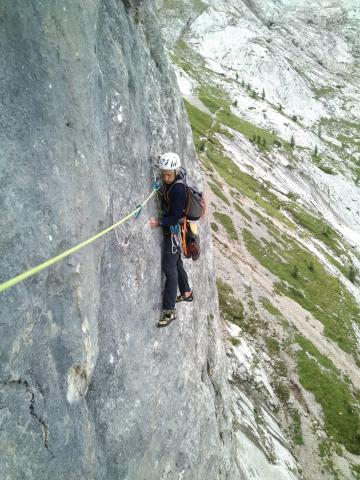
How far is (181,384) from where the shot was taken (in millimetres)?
10891

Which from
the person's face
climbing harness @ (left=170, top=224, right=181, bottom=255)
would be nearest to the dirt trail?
climbing harness @ (left=170, top=224, right=181, bottom=255)

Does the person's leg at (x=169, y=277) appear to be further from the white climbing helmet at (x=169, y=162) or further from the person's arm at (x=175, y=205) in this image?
the white climbing helmet at (x=169, y=162)

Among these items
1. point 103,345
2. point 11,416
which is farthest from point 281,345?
point 11,416

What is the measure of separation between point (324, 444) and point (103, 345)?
25.3 meters

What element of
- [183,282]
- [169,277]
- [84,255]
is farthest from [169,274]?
[84,255]

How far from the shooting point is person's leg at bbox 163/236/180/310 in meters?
10.1

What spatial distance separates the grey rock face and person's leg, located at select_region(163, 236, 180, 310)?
368 mm

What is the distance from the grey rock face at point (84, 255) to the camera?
5.07 meters

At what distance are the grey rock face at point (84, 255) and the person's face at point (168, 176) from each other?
371mm

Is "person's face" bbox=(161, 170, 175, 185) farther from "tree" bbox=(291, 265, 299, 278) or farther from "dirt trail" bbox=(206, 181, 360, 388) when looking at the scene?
"tree" bbox=(291, 265, 299, 278)

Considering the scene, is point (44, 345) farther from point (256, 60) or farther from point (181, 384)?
point (256, 60)

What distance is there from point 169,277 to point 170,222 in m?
1.53

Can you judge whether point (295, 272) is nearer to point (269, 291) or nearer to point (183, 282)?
point (269, 291)

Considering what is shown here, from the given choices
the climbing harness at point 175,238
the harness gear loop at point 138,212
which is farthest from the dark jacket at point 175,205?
the harness gear loop at point 138,212
